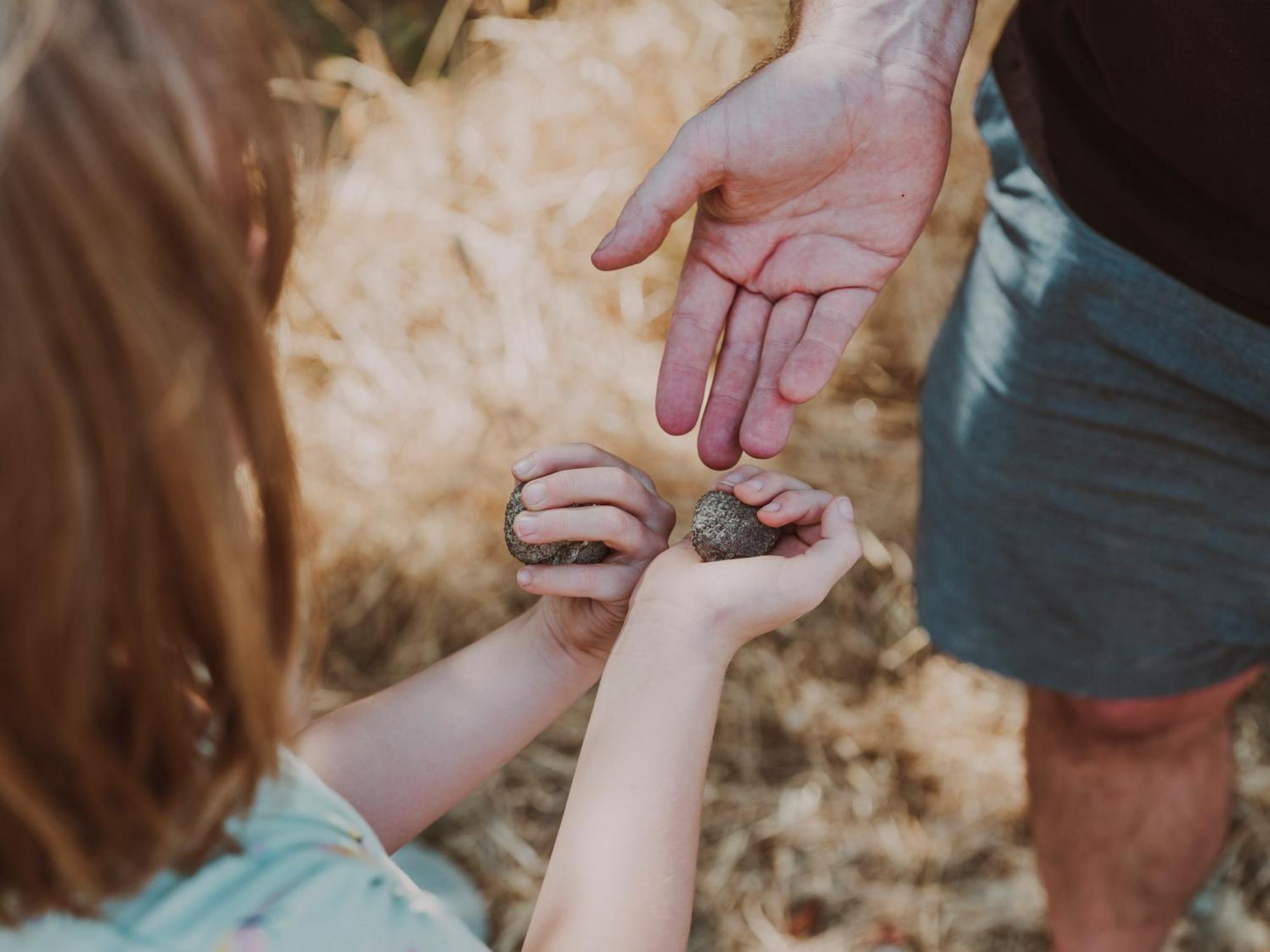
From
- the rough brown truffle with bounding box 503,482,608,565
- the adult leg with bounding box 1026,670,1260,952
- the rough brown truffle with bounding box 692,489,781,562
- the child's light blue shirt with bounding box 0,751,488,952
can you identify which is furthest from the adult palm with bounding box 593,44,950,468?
the adult leg with bounding box 1026,670,1260,952

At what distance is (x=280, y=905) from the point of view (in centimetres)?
102

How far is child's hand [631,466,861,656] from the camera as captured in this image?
1.29m

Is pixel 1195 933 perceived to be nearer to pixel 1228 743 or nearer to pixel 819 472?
pixel 1228 743

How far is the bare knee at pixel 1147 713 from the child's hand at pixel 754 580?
0.86 metres

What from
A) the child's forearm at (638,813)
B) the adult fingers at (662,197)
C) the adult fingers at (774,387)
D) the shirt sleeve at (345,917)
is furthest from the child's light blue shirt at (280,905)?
the adult fingers at (662,197)

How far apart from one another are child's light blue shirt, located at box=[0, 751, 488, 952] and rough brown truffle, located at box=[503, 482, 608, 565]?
1.42 ft

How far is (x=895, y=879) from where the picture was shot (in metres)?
2.58

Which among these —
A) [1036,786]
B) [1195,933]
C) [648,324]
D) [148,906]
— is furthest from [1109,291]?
[648,324]

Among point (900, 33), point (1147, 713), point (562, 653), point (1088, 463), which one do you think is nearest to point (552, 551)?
point (562, 653)

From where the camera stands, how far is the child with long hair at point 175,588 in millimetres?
807

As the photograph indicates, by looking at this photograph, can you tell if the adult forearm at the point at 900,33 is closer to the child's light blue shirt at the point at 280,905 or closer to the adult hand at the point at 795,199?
the adult hand at the point at 795,199

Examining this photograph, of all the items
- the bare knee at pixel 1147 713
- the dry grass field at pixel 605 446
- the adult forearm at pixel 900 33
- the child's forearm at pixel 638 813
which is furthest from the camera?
the dry grass field at pixel 605 446

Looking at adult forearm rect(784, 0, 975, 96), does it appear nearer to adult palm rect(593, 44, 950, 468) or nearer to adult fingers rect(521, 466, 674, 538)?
adult palm rect(593, 44, 950, 468)

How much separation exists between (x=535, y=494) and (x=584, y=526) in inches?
2.6
